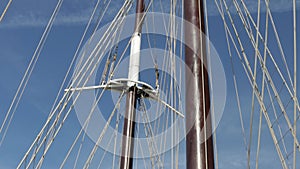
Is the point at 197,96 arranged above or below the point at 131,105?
below

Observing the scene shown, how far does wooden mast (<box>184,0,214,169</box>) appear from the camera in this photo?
7.62 feet

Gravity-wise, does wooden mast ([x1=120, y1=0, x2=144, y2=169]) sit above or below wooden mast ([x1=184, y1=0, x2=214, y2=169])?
above

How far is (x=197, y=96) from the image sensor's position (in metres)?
2.59

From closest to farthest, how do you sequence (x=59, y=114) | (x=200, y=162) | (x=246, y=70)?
(x=200, y=162) < (x=246, y=70) < (x=59, y=114)

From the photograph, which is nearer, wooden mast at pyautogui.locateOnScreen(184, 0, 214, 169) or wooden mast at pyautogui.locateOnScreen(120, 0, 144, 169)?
wooden mast at pyautogui.locateOnScreen(184, 0, 214, 169)

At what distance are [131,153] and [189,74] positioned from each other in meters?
5.99

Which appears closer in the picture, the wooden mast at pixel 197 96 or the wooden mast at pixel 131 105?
the wooden mast at pixel 197 96

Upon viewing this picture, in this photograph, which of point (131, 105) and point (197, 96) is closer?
point (197, 96)

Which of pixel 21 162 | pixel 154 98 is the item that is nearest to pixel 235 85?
pixel 21 162

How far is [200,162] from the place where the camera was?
88.5 inches

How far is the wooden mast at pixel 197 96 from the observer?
7.62 feet

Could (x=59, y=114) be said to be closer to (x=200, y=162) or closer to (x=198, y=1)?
(x=198, y=1)

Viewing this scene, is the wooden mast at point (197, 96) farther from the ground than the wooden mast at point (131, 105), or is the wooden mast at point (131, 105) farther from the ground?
the wooden mast at point (131, 105)

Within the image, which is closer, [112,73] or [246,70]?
[246,70]
